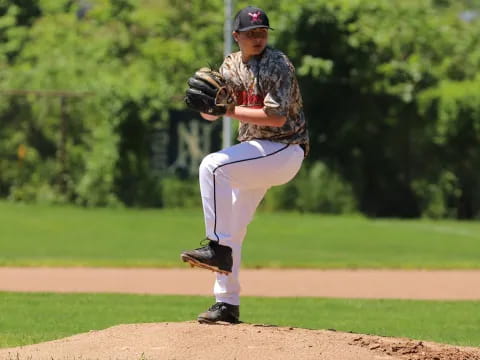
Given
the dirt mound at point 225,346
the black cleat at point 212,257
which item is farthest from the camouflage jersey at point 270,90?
the dirt mound at point 225,346

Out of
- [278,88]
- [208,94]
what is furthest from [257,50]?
[208,94]

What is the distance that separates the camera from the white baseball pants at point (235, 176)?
25.8 feet

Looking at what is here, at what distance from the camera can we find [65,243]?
63.0ft

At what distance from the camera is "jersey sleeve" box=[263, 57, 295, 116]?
25.3 feet

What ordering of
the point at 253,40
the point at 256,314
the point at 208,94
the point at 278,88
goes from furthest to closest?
the point at 256,314, the point at 253,40, the point at 278,88, the point at 208,94

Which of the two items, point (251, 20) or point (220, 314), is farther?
point (220, 314)

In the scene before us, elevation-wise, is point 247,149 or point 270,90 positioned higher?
point 270,90

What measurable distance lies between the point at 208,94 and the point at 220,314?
4.90 feet

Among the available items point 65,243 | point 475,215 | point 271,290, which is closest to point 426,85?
point 475,215

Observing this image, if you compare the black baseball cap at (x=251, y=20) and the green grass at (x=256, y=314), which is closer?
the black baseball cap at (x=251, y=20)

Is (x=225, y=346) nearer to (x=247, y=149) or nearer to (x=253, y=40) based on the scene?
(x=247, y=149)

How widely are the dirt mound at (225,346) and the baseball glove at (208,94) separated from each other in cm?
139

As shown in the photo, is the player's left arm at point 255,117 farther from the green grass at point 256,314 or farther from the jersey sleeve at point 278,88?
the green grass at point 256,314

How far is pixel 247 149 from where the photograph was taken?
7961mm
